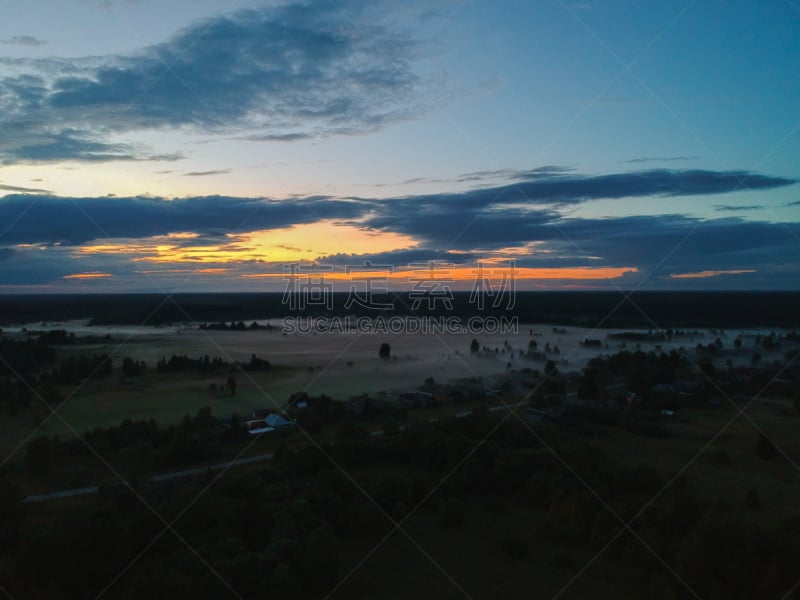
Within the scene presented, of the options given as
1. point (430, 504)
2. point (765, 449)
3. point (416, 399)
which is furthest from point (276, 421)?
point (765, 449)

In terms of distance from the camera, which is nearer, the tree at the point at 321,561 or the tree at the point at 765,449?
the tree at the point at 321,561

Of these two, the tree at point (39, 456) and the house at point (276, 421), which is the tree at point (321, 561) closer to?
the tree at point (39, 456)

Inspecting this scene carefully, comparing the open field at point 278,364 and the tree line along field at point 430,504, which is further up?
the tree line along field at point 430,504

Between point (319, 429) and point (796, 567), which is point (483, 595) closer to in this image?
point (796, 567)

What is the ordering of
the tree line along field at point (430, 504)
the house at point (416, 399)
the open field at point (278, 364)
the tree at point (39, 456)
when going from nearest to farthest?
the tree line along field at point (430, 504) < the tree at point (39, 456) < the open field at point (278, 364) < the house at point (416, 399)

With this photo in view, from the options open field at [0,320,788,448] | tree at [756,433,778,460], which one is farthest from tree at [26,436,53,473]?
tree at [756,433,778,460]

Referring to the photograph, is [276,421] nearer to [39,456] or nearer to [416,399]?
[416,399]

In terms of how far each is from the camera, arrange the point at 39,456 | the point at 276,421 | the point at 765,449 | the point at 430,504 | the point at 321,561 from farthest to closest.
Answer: the point at 276,421 < the point at 765,449 < the point at 39,456 < the point at 430,504 < the point at 321,561

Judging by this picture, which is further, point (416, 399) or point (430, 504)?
point (416, 399)

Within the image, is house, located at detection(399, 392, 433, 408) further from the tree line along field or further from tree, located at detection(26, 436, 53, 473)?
tree, located at detection(26, 436, 53, 473)

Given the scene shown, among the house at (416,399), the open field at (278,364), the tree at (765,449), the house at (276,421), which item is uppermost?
the tree at (765,449)

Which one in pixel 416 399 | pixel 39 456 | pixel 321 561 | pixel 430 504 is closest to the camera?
pixel 321 561

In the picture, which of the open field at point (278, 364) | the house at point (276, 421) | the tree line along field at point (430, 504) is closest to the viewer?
the tree line along field at point (430, 504)

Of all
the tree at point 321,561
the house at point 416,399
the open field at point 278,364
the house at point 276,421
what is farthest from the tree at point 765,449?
the house at point 276,421
